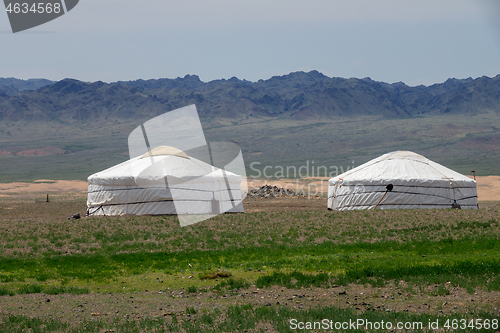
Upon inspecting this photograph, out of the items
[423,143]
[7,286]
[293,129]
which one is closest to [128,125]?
[293,129]

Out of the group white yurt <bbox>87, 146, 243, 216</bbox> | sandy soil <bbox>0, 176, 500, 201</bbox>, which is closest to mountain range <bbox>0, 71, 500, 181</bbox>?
sandy soil <bbox>0, 176, 500, 201</bbox>

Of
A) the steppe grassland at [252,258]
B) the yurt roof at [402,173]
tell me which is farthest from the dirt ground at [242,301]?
the yurt roof at [402,173]

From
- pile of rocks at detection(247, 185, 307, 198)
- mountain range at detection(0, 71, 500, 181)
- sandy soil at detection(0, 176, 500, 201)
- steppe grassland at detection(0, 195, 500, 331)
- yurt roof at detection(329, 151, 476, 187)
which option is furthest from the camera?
mountain range at detection(0, 71, 500, 181)

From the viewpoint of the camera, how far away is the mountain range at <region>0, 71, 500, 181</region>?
326 ft

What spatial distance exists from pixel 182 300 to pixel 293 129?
127 meters

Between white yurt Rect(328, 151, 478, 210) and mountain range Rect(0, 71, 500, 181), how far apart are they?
53.9 m

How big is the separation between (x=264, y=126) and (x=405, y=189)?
121 meters

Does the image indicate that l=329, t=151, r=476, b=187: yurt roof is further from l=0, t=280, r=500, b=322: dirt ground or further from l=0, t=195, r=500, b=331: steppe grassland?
l=0, t=280, r=500, b=322: dirt ground

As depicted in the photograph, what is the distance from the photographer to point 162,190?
2069 cm

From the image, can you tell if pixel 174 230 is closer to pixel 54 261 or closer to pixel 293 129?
pixel 54 261

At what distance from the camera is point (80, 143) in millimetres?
123375

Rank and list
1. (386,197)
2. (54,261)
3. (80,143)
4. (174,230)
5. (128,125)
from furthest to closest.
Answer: (128,125) → (80,143) → (386,197) → (174,230) → (54,261)

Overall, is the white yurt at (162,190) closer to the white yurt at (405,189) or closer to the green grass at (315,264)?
the white yurt at (405,189)

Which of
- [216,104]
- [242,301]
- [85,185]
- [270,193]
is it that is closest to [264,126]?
[216,104]
